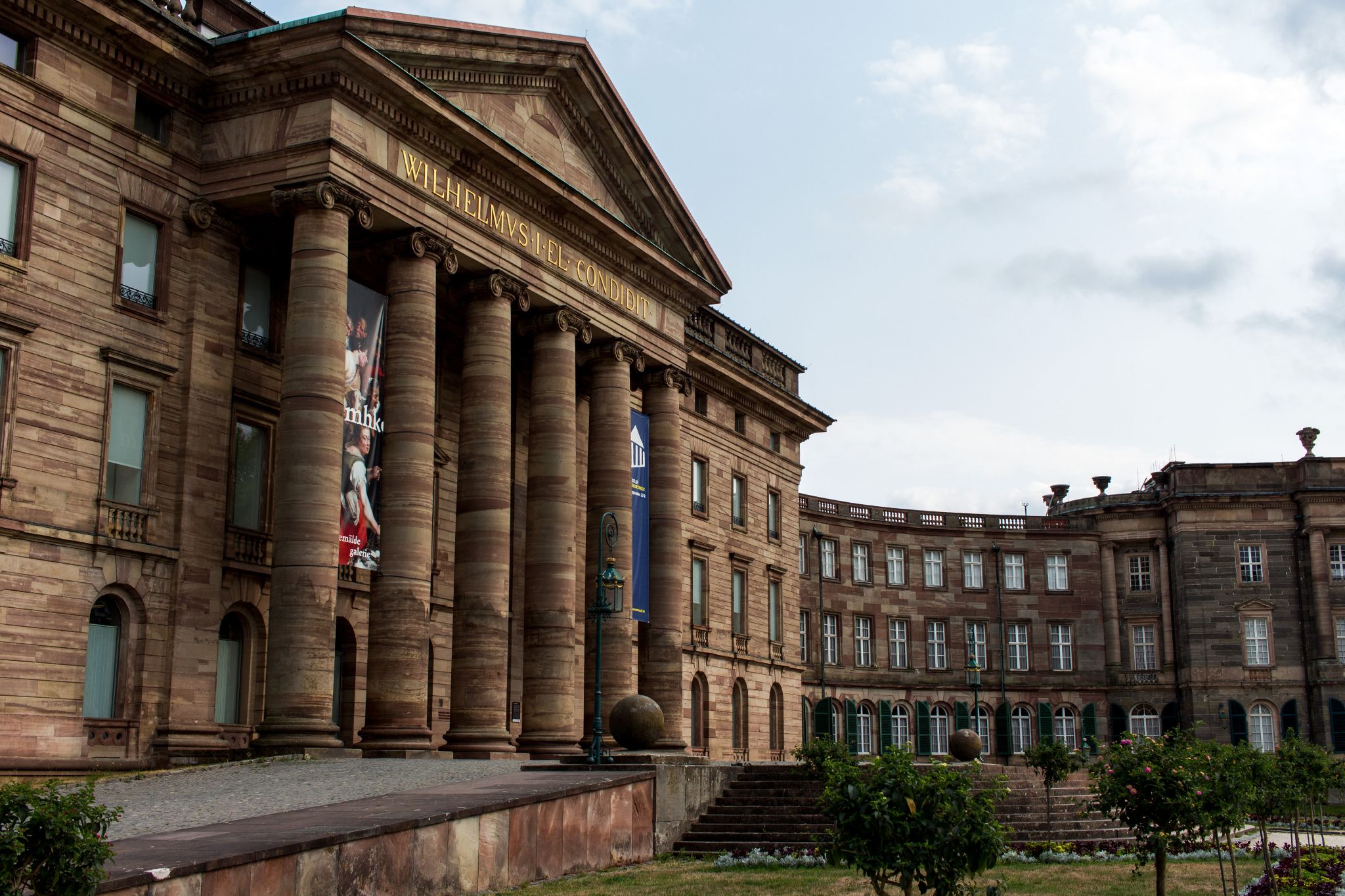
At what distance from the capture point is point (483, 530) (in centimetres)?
3450

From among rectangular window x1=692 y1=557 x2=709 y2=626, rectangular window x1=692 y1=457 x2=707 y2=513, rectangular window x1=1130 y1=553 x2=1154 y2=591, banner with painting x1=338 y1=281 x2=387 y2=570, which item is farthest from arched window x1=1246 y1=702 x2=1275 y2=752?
banner with painting x1=338 y1=281 x2=387 y2=570

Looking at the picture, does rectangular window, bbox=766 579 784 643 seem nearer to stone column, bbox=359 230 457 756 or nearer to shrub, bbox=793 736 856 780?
stone column, bbox=359 230 457 756

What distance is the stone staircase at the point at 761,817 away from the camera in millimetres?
26484

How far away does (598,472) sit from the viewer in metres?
40.5

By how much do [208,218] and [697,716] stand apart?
2704 cm

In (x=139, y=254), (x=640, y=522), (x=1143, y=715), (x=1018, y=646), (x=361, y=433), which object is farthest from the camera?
(x=1018, y=646)

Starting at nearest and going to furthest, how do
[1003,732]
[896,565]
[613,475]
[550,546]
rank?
[550,546], [613,475], [896,565], [1003,732]

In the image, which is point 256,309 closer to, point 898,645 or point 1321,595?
point 898,645

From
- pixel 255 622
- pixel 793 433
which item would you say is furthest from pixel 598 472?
pixel 793 433

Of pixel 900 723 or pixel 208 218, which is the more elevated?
pixel 208 218

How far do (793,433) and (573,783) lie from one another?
1533 inches

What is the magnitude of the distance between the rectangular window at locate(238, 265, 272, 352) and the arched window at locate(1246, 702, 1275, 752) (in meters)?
57.2

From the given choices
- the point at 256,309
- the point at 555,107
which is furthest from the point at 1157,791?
the point at 555,107

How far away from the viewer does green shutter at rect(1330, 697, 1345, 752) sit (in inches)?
2773
